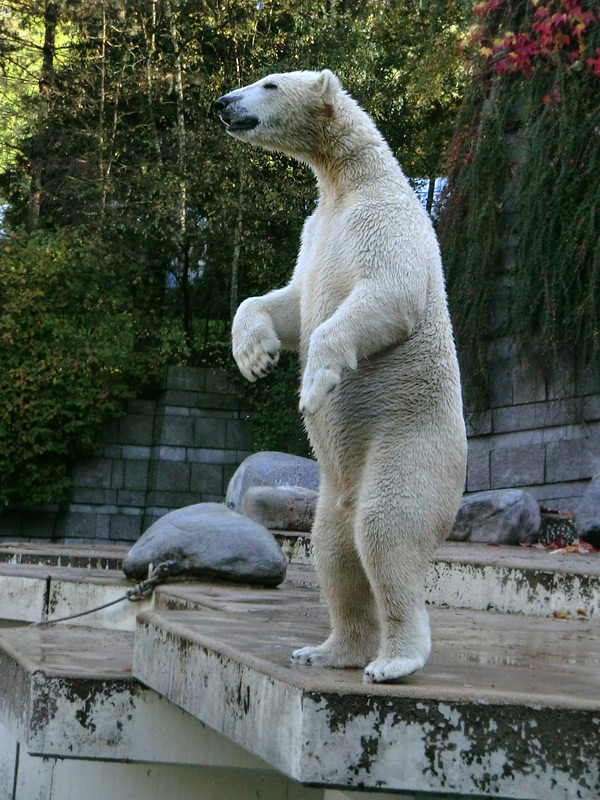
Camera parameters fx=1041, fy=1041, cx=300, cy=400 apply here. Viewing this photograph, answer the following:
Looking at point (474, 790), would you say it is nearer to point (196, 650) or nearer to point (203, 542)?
point (196, 650)

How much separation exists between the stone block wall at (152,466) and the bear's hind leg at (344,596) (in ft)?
31.9

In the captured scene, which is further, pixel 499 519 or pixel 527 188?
pixel 527 188

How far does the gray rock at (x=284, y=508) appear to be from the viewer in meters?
7.75

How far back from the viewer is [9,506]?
12055mm

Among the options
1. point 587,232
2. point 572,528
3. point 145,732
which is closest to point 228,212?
point 587,232

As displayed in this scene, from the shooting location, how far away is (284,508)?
7.76 metres

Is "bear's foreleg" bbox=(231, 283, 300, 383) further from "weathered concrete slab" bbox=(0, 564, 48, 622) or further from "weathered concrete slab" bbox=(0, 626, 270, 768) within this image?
"weathered concrete slab" bbox=(0, 564, 48, 622)

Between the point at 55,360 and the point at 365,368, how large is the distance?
950 centimetres

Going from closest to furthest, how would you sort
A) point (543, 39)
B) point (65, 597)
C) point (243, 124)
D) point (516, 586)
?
point (243, 124)
point (516, 586)
point (65, 597)
point (543, 39)

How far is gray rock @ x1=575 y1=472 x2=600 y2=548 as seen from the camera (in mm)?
6809

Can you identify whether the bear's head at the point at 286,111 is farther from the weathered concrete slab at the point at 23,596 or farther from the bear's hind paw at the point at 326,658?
the weathered concrete slab at the point at 23,596

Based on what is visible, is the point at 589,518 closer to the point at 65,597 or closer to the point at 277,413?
the point at 65,597

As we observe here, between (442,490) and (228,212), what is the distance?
408 inches

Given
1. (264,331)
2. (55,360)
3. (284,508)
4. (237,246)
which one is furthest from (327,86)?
(237,246)
